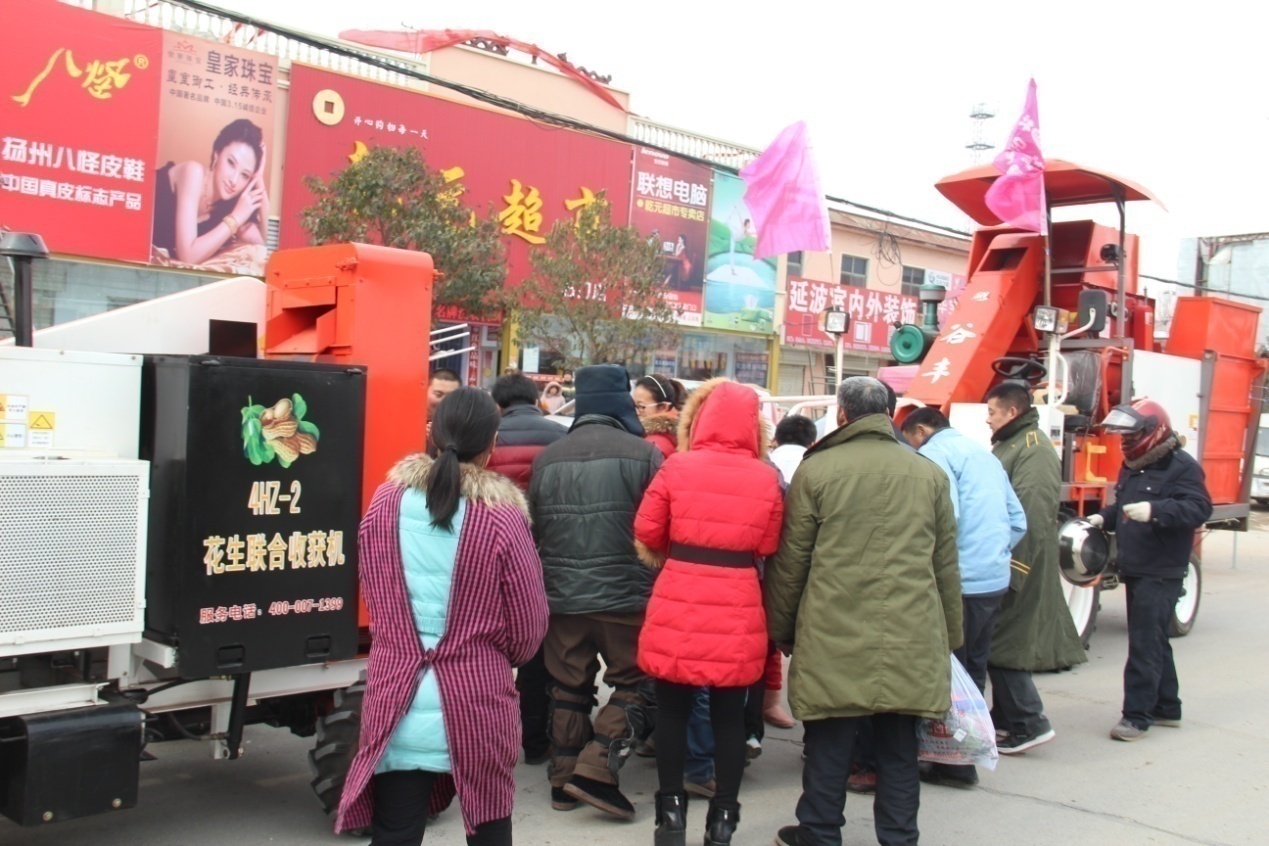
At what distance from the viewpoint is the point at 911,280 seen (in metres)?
27.3

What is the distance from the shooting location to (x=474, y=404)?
334 cm

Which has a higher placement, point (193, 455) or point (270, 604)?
point (193, 455)

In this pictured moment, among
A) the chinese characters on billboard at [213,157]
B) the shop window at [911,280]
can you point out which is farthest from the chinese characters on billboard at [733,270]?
the chinese characters on billboard at [213,157]

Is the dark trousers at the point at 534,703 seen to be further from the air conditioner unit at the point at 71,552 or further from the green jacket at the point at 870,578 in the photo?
the air conditioner unit at the point at 71,552

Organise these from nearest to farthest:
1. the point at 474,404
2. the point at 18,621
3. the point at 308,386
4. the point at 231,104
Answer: the point at 474,404
the point at 18,621
the point at 308,386
the point at 231,104

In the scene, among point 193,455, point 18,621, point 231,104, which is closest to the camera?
point 18,621

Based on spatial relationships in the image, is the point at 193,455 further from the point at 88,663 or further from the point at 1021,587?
the point at 1021,587

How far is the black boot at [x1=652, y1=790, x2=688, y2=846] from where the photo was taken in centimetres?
446

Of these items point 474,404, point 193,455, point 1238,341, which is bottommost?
point 193,455

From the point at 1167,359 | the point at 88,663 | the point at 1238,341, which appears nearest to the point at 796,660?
the point at 88,663

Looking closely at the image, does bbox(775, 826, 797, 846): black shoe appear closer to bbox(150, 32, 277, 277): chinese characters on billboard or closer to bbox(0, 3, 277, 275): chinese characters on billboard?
bbox(0, 3, 277, 275): chinese characters on billboard

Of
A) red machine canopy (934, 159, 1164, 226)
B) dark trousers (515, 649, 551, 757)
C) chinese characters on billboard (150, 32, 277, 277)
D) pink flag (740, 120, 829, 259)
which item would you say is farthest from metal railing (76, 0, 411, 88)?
dark trousers (515, 649, 551, 757)

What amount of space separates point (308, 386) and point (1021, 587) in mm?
4053

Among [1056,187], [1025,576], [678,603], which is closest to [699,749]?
[678,603]
